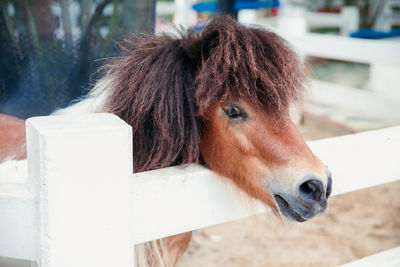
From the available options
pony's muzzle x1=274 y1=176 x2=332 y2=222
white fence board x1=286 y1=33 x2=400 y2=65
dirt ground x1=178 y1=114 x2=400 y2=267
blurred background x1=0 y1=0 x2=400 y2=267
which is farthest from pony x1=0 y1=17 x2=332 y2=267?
white fence board x1=286 y1=33 x2=400 y2=65

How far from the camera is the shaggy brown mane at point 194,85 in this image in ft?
4.93

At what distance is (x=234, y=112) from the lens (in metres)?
1.52

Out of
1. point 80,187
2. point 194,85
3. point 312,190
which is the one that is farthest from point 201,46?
point 80,187

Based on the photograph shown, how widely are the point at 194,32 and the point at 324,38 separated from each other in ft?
12.7

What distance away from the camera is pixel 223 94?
1504 millimetres

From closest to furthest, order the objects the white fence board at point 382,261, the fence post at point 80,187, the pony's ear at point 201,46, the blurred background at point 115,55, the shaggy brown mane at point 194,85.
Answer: the fence post at point 80,187, the shaggy brown mane at point 194,85, the pony's ear at point 201,46, the white fence board at point 382,261, the blurred background at point 115,55

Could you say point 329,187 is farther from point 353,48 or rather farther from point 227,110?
point 353,48

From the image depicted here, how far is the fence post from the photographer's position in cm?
99

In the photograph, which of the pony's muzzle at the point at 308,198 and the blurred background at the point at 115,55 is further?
the blurred background at the point at 115,55

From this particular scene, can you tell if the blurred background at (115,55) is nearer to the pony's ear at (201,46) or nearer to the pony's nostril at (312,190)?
the pony's ear at (201,46)

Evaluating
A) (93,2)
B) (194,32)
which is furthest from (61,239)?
(93,2)

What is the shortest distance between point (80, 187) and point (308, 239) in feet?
8.44

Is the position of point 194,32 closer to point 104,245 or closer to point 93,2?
point 104,245

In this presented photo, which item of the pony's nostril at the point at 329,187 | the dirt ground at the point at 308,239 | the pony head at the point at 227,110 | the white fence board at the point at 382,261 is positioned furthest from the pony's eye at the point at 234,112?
the dirt ground at the point at 308,239
